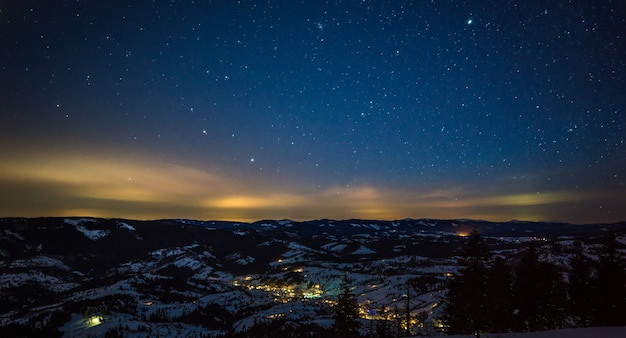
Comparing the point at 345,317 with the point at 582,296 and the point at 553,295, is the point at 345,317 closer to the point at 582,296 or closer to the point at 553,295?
the point at 553,295

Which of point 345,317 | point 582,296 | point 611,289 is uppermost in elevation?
point 611,289

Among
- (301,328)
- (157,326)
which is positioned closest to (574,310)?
(301,328)

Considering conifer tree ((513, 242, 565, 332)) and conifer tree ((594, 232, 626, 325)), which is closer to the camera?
conifer tree ((594, 232, 626, 325))

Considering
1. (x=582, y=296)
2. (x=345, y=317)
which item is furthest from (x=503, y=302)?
(x=345, y=317)

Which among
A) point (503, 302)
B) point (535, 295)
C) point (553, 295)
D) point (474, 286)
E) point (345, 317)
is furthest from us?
point (345, 317)

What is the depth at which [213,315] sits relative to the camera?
183250 millimetres

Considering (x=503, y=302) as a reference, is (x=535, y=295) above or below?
below

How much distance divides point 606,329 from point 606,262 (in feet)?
61.8

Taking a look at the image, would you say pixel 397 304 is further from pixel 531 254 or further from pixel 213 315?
pixel 531 254

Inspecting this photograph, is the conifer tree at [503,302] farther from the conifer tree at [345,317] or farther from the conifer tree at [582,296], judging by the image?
the conifer tree at [345,317]

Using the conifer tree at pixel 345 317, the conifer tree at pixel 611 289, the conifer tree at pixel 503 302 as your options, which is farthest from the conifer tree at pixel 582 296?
the conifer tree at pixel 345 317

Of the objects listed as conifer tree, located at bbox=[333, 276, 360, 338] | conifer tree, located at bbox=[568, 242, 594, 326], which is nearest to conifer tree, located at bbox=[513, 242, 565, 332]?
conifer tree, located at bbox=[568, 242, 594, 326]

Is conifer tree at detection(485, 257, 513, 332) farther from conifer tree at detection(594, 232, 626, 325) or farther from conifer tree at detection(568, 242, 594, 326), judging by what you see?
conifer tree at detection(594, 232, 626, 325)

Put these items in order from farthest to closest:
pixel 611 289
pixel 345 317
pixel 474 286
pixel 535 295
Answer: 1. pixel 345 317
2. pixel 535 295
3. pixel 611 289
4. pixel 474 286
